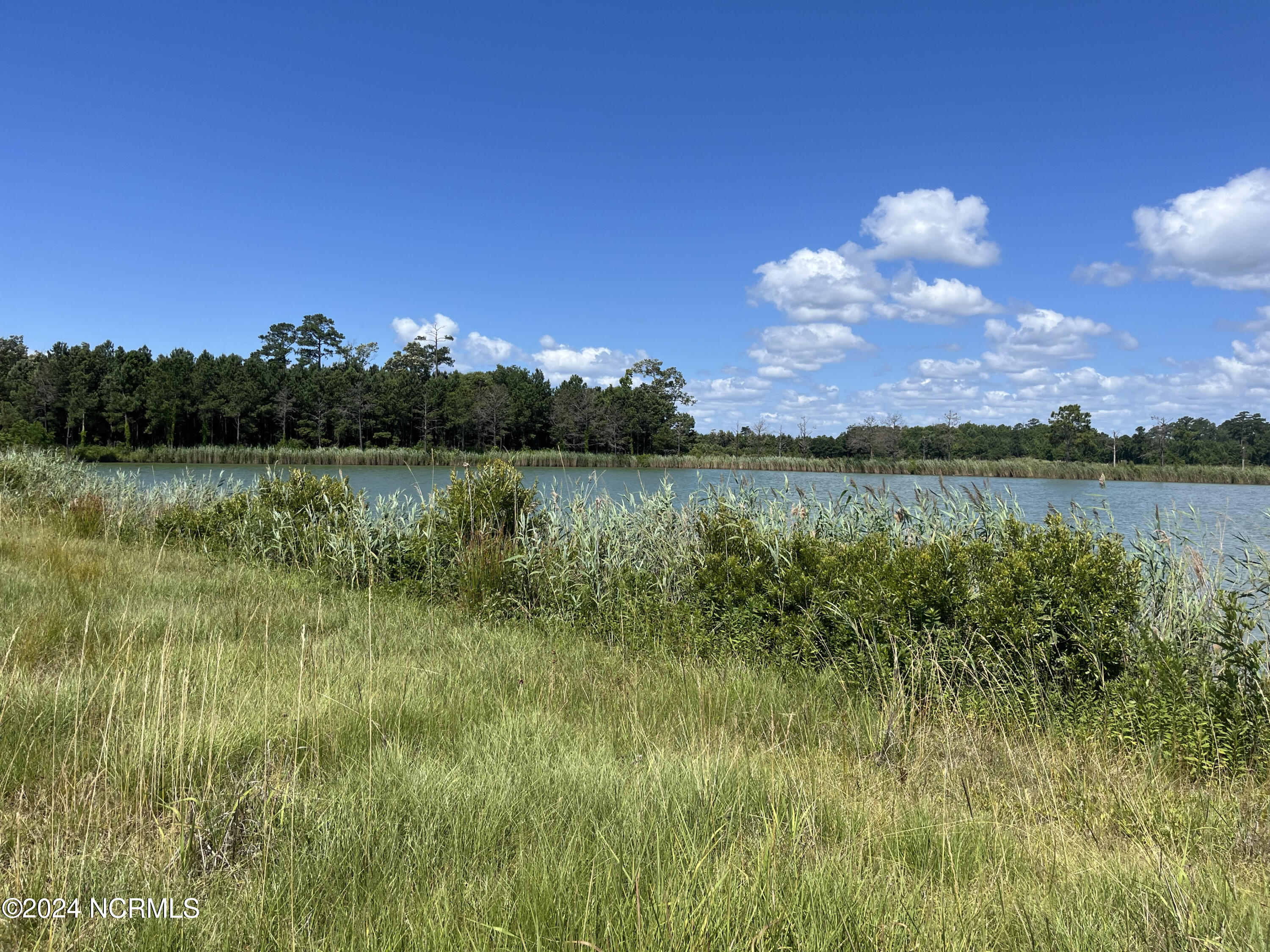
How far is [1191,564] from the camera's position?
5.31 m

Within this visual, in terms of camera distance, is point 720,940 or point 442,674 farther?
point 442,674

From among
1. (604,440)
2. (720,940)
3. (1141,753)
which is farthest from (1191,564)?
(604,440)

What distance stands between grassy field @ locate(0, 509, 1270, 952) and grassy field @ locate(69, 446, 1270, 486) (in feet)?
109

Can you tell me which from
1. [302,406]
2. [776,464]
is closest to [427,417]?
[302,406]

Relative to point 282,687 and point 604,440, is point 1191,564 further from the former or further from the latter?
point 604,440

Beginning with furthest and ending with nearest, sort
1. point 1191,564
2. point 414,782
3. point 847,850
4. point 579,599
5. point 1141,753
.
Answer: point 579,599 < point 1191,564 < point 1141,753 < point 414,782 < point 847,850

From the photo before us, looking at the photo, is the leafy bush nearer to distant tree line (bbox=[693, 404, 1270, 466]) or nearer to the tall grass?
the tall grass

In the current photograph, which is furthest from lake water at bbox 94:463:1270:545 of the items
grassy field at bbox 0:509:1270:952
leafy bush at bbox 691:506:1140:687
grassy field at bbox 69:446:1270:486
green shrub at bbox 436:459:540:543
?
grassy field at bbox 0:509:1270:952

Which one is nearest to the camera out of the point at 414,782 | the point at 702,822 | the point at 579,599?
the point at 702,822

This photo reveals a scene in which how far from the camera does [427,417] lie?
56.6 metres

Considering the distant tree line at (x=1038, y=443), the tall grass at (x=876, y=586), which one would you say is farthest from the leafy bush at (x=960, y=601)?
the distant tree line at (x=1038, y=443)

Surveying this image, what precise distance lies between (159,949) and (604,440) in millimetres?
62260

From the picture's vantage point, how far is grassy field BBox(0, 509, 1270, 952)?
1.62m

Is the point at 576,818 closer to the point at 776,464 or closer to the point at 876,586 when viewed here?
the point at 876,586
